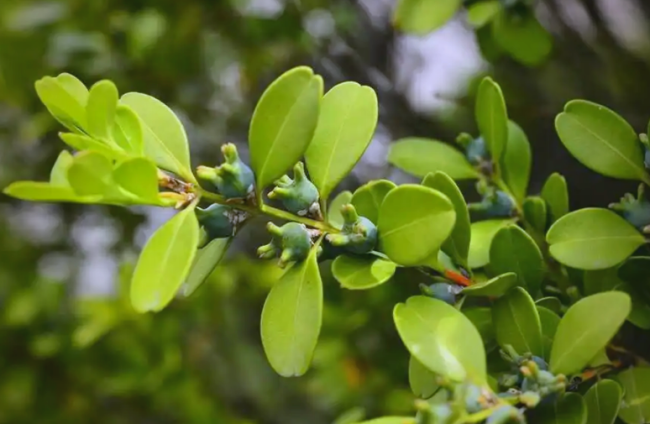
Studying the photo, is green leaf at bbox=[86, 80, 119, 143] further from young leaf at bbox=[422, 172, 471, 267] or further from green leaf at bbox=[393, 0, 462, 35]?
green leaf at bbox=[393, 0, 462, 35]

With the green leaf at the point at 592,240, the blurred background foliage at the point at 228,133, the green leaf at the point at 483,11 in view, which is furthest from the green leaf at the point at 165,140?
the blurred background foliage at the point at 228,133

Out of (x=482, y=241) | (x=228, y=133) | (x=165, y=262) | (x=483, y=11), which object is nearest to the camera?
(x=165, y=262)

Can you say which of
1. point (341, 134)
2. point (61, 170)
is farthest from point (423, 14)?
point (61, 170)

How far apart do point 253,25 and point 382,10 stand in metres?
0.21

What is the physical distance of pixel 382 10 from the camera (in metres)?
1.16

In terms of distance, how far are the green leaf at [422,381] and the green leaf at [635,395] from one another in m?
0.10

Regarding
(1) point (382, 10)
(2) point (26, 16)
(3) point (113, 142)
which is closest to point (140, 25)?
(2) point (26, 16)

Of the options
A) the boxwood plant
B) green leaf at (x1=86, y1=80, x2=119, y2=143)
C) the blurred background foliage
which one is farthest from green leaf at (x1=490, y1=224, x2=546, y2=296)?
the blurred background foliage

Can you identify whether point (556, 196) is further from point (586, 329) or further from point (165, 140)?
point (165, 140)

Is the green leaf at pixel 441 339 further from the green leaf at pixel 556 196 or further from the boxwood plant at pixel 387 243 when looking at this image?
the green leaf at pixel 556 196

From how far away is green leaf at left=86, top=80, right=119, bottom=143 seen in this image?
0.36 metres

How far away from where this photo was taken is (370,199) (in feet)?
1.40

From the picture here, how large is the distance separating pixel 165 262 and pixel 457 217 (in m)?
0.16

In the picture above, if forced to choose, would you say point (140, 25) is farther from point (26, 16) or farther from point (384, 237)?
point (384, 237)
